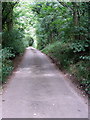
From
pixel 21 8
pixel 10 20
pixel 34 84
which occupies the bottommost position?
pixel 34 84

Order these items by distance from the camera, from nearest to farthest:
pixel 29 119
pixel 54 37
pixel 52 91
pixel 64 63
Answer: pixel 29 119 < pixel 52 91 < pixel 64 63 < pixel 54 37

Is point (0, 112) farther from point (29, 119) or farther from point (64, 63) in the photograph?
point (64, 63)

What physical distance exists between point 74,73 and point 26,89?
305 centimetres

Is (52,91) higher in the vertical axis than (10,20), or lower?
lower

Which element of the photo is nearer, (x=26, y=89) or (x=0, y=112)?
(x=0, y=112)

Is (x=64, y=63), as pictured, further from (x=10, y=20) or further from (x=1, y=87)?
(x=10, y=20)

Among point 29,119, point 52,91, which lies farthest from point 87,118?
point 52,91

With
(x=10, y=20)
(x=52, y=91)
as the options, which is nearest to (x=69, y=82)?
(x=52, y=91)

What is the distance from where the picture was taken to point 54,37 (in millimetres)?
25953

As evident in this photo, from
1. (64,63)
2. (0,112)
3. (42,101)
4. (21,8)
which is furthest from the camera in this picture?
(21,8)

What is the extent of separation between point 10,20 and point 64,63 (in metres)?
8.93

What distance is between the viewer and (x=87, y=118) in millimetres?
4555

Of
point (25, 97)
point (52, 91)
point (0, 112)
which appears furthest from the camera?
point (52, 91)

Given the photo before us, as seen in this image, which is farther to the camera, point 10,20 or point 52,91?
point 10,20
